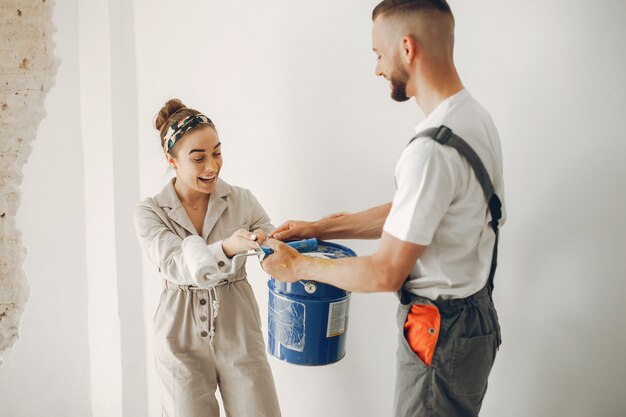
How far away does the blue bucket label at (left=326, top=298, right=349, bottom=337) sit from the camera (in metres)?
1.44

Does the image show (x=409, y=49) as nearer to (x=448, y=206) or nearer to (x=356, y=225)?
(x=448, y=206)

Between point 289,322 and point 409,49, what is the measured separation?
79cm

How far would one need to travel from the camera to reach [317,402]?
6.75 ft

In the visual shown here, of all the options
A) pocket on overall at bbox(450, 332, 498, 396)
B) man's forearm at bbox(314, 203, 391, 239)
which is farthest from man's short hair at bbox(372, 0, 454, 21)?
pocket on overall at bbox(450, 332, 498, 396)

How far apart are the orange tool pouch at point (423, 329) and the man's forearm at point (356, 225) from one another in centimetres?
40

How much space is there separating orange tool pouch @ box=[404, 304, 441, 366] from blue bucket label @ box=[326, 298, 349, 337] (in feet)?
0.80

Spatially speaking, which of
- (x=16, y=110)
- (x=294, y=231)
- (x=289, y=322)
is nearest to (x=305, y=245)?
(x=294, y=231)

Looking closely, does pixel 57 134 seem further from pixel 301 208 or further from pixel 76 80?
→ pixel 301 208

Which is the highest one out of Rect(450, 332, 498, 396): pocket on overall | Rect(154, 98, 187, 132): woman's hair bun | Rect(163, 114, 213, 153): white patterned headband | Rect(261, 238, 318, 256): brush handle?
Rect(154, 98, 187, 132): woman's hair bun

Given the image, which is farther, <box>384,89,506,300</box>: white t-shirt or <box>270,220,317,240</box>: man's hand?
<box>270,220,317,240</box>: man's hand

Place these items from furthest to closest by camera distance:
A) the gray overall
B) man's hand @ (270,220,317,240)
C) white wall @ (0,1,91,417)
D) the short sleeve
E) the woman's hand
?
1. white wall @ (0,1,91,417)
2. man's hand @ (270,220,317,240)
3. the woman's hand
4. the gray overall
5. the short sleeve

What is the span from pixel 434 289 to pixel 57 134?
1.89m

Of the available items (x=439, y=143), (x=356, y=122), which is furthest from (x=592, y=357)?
(x=356, y=122)

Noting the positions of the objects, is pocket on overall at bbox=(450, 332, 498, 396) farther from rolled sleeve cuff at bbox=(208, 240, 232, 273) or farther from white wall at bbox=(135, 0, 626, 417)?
rolled sleeve cuff at bbox=(208, 240, 232, 273)
